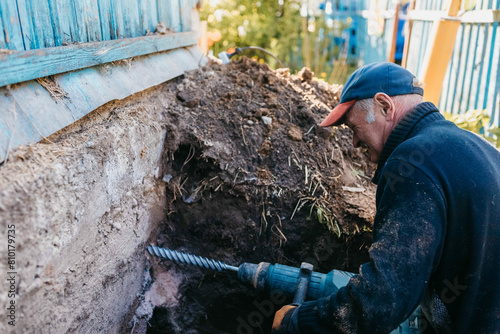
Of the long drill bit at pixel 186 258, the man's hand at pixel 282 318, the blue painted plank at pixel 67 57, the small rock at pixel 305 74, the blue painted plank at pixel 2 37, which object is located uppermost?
the blue painted plank at pixel 2 37

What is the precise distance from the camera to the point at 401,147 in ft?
5.14

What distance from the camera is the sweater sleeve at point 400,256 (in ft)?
4.75

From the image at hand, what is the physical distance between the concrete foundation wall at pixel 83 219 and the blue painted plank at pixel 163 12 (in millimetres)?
911

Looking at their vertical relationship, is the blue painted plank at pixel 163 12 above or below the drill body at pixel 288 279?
above

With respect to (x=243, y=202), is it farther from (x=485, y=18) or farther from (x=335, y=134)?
(x=485, y=18)

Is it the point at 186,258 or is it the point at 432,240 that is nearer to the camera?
the point at 432,240

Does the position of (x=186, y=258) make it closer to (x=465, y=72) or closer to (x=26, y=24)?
(x=26, y=24)

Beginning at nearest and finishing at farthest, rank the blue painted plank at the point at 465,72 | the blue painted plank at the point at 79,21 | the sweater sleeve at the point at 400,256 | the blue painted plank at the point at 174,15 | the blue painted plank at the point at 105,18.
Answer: the sweater sleeve at the point at 400,256, the blue painted plank at the point at 79,21, the blue painted plank at the point at 105,18, the blue painted plank at the point at 174,15, the blue painted plank at the point at 465,72

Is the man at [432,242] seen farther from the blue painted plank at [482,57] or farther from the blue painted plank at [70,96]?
the blue painted plank at [482,57]

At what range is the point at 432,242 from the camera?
4.77 feet

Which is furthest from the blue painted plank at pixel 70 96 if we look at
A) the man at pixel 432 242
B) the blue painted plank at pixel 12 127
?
the man at pixel 432 242

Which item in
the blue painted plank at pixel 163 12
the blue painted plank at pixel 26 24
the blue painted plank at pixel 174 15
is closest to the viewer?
the blue painted plank at pixel 26 24

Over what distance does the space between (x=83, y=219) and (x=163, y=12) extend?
213 centimetres

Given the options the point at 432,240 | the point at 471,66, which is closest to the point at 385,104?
the point at 432,240
